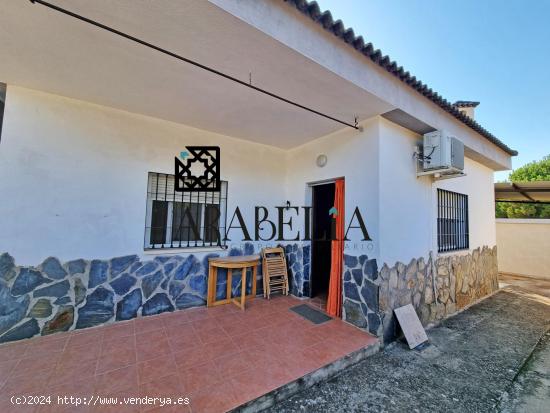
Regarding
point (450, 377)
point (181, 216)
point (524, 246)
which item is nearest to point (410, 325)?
point (450, 377)

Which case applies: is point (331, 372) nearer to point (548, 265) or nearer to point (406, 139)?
point (406, 139)

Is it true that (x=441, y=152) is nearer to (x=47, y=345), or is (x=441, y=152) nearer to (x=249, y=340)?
(x=249, y=340)

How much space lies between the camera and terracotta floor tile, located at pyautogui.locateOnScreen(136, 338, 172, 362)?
9.29ft

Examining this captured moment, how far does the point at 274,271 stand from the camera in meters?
5.18

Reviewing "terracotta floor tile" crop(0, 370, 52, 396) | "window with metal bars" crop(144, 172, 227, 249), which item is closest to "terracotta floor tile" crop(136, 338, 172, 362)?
"terracotta floor tile" crop(0, 370, 52, 396)

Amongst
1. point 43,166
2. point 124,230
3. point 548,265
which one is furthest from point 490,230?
point 43,166

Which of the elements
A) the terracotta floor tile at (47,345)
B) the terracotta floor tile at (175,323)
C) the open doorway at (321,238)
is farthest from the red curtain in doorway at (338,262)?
the terracotta floor tile at (47,345)

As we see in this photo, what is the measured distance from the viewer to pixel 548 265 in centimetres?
862

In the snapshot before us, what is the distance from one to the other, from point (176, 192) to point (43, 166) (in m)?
1.91

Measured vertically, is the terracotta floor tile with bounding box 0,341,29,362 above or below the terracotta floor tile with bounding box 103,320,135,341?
above

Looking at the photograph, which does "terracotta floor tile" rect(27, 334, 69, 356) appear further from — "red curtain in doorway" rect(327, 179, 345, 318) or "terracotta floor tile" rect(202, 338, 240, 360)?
"red curtain in doorway" rect(327, 179, 345, 318)

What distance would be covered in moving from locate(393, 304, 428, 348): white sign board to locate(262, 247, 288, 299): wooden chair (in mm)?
2427

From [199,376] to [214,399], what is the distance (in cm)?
43

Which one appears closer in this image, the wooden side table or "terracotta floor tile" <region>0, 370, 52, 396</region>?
"terracotta floor tile" <region>0, 370, 52, 396</region>
